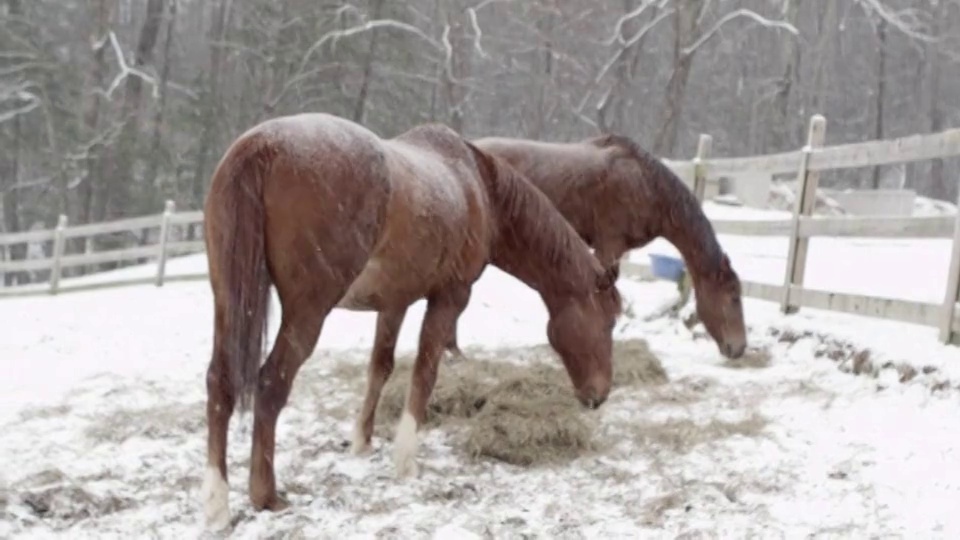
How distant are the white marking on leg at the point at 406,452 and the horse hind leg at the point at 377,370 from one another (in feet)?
1.00

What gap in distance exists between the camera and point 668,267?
7.36 m

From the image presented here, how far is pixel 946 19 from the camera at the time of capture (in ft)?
79.2

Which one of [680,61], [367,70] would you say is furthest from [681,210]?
[367,70]

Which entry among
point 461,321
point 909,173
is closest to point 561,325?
point 461,321

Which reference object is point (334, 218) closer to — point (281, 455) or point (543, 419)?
point (281, 455)

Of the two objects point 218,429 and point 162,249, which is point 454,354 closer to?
point 218,429

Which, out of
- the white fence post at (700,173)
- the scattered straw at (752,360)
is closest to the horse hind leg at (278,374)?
the scattered straw at (752,360)

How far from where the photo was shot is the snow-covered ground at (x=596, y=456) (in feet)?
Answer: 10.3

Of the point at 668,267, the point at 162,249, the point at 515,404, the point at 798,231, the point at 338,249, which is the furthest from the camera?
the point at 162,249

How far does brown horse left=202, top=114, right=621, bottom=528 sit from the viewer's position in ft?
9.91

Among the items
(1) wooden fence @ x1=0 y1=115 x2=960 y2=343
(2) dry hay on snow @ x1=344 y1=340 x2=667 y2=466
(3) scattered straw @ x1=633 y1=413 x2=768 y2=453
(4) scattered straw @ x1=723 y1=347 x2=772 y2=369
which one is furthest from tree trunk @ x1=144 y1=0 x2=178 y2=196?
(3) scattered straw @ x1=633 y1=413 x2=768 y2=453

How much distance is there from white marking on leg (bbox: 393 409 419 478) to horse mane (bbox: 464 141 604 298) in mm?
1104

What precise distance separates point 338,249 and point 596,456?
1.68 m

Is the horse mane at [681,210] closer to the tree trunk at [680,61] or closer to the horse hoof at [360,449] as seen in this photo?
the horse hoof at [360,449]
